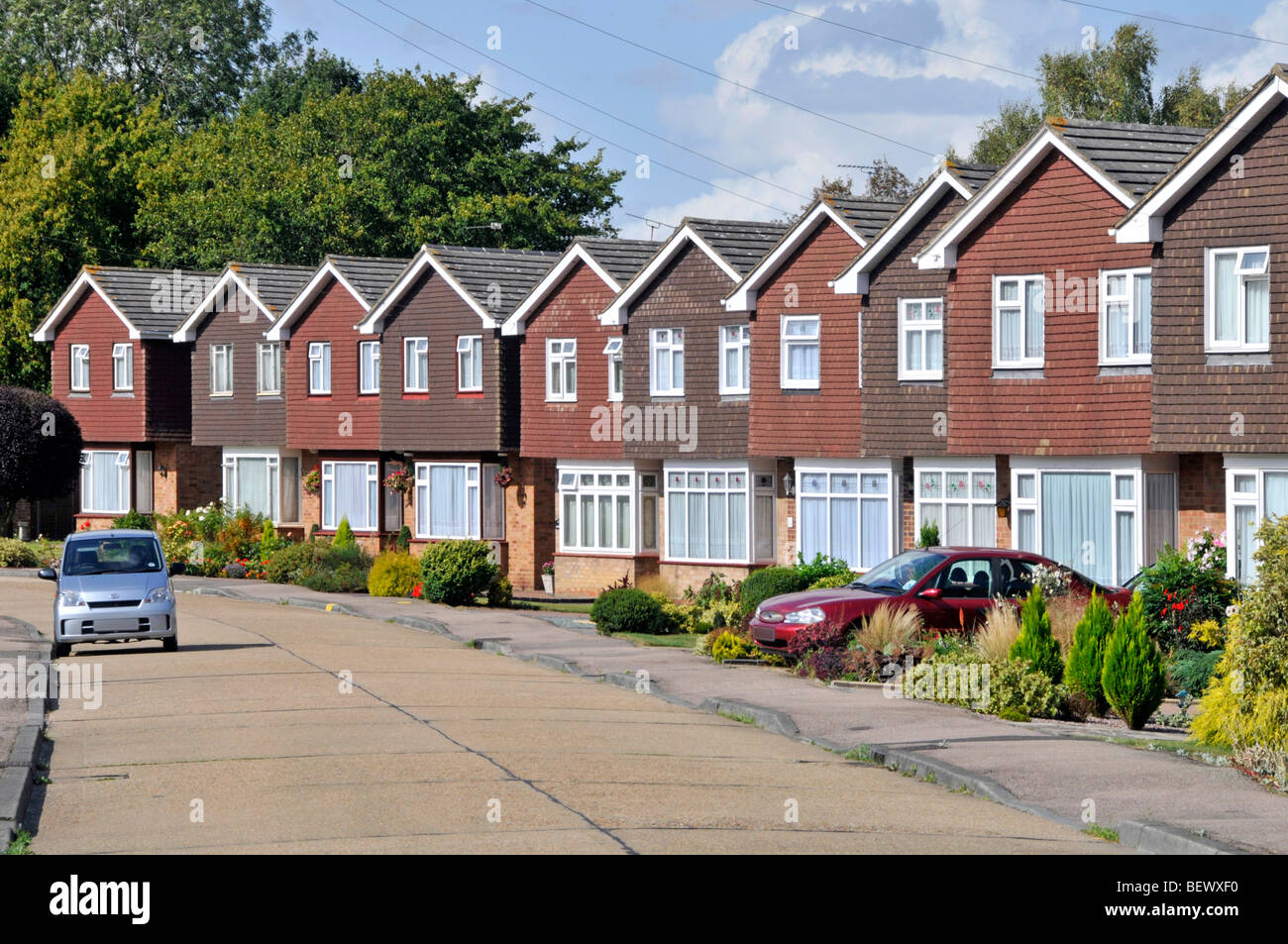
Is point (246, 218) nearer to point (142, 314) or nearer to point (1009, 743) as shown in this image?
point (142, 314)

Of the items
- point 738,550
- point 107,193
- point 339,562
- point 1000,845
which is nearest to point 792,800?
point 1000,845

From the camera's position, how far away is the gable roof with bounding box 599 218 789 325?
38.5 meters

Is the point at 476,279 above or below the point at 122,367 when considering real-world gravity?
above

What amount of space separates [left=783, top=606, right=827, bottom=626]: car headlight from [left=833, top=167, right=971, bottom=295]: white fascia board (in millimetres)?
11072

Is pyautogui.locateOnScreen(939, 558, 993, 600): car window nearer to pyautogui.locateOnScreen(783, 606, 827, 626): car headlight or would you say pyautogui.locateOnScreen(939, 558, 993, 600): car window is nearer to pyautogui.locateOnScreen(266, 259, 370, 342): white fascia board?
pyautogui.locateOnScreen(783, 606, 827, 626): car headlight

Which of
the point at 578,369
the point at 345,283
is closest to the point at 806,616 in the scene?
the point at 578,369

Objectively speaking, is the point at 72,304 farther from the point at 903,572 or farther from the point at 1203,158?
the point at 1203,158

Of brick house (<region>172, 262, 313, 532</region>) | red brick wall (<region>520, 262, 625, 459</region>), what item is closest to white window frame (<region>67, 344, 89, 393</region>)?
brick house (<region>172, 262, 313, 532</region>)

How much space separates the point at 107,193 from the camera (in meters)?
68.3

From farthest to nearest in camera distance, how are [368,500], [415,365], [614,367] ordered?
[368,500]
[415,365]
[614,367]

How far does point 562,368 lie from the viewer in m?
43.0

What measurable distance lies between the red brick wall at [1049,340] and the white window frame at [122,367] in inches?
1341

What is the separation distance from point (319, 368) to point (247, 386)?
407 cm

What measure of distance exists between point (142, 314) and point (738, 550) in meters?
27.1
